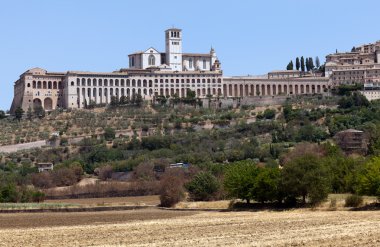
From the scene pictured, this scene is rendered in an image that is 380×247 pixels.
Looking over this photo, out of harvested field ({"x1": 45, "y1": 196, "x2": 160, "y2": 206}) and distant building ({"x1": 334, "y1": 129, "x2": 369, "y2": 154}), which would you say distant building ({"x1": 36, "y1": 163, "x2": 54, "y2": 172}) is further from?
distant building ({"x1": 334, "y1": 129, "x2": 369, "y2": 154})

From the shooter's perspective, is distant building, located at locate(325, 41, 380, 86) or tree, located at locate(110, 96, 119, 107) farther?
distant building, located at locate(325, 41, 380, 86)

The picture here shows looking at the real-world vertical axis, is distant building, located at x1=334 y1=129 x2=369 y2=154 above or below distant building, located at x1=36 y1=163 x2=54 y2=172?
above

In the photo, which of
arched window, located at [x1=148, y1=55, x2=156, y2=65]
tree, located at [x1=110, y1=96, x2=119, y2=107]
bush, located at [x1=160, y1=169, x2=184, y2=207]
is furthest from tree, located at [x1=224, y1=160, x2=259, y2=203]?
arched window, located at [x1=148, y1=55, x2=156, y2=65]

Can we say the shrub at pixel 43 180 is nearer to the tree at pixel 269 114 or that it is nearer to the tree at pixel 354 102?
the tree at pixel 269 114

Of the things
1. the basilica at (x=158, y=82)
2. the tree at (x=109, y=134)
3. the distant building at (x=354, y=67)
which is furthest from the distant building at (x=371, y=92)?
the tree at (x=109, y=134)

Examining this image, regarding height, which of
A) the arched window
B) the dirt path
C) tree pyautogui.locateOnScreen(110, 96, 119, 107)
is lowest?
the dirt path

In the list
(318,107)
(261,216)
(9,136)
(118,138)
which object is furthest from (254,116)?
(261,216)
